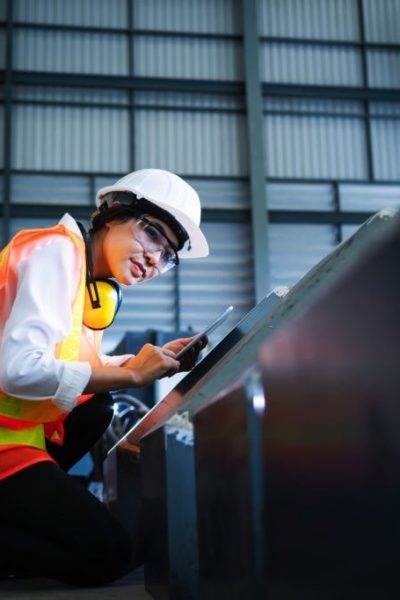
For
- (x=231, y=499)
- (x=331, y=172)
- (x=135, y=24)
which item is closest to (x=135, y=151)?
(x=135, y=24)

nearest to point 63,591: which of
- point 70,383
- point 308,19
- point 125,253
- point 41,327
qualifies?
point 70,383

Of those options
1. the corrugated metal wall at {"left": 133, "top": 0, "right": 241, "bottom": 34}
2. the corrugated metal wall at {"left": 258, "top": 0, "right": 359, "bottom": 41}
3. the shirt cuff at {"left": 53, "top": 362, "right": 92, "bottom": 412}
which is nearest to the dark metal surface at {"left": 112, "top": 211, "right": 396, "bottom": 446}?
the shirt cuff at {"left": 53, "top": 362, "right": 92, "bottom": 412}

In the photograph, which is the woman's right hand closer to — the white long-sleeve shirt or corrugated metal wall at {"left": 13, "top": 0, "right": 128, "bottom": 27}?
the white long-sleeve shirt

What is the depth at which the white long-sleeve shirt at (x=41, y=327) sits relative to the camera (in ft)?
4.04

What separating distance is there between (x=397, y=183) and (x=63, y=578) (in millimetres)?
6317

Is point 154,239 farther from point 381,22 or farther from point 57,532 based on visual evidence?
point 381,22

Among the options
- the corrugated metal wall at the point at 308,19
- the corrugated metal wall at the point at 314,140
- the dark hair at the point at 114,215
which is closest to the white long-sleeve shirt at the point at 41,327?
the dark hair at the point at 114,215

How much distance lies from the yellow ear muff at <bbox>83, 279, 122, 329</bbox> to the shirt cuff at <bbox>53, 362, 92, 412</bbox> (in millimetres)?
300

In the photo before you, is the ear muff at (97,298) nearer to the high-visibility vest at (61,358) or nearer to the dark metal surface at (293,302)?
the high-visibility vest at (61,358)

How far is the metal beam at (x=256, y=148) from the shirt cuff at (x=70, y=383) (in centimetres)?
542

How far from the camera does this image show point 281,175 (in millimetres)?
7090

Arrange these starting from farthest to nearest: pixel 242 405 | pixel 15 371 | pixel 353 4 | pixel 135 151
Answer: pixel 353 4
pixel 135 151
pixel 15 371
pixel 242 405

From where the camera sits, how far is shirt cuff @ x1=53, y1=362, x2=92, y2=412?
127 centimetres

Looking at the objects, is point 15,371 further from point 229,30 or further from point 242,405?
point 229,30
